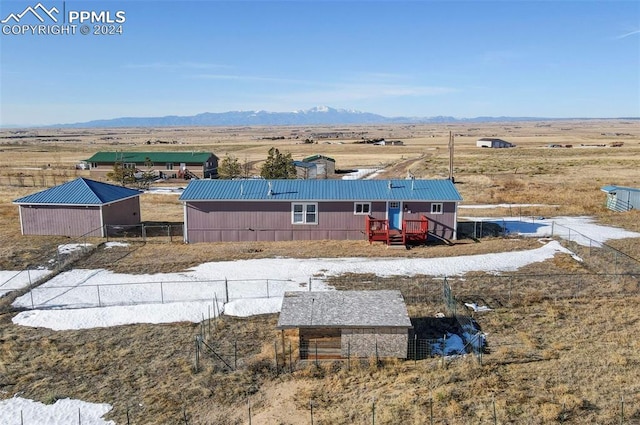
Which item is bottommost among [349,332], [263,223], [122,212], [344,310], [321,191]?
[349,332]

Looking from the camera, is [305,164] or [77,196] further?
[305,164]

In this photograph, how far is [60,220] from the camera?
33688 mm

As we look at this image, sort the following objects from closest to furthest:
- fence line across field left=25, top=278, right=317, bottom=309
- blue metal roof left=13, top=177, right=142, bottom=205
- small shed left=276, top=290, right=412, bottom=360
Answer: small shed left=276, top=290, right=412, bottom=360 < fence line across field left=25, top=278, right=317, bottom=309 < blue metal roof left=13, top=177, right=142, bottom=205

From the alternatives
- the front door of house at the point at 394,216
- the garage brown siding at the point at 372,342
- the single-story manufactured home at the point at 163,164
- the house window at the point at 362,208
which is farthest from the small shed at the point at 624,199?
the single-story manufactured home at the point at 163,164

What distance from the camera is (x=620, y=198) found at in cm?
4194

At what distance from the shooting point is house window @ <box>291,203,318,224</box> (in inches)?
1270

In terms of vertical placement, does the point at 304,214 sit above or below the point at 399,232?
above

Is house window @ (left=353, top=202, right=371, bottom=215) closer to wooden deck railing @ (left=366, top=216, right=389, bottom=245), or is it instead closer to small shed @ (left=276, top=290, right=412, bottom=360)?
wooden deck railing @ (left=366, top=216, right=389, bottom=245)

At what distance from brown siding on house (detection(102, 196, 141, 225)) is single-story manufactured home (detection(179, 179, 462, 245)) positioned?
18.3 ft

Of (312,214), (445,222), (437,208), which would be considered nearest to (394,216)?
(437,208)

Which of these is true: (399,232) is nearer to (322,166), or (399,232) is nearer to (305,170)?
(305,170)

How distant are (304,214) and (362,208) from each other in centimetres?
357

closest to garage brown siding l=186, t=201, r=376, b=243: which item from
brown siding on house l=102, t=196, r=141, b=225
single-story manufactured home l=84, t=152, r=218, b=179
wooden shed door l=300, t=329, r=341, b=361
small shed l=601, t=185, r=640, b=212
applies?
brown siding on house l=102, t=196, r=141, b=225

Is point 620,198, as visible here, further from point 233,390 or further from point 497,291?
point 233,390
